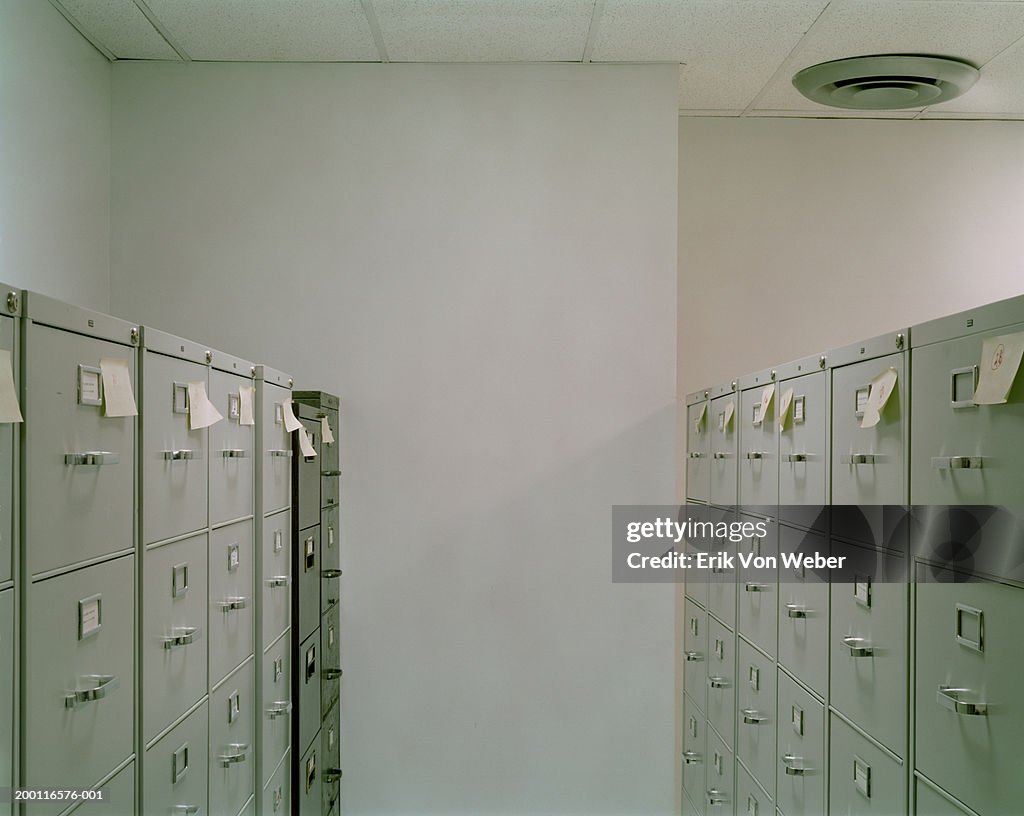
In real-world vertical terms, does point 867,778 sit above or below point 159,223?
below

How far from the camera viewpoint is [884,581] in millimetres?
1812

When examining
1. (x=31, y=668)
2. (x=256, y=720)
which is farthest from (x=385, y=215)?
(x=31, y=668)

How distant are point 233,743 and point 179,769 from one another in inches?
15.3

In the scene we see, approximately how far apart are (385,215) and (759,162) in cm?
154

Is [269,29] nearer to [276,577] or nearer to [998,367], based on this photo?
[276,577]

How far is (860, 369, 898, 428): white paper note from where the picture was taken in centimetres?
174

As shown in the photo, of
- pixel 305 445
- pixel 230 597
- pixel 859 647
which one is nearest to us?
pixel 859 647

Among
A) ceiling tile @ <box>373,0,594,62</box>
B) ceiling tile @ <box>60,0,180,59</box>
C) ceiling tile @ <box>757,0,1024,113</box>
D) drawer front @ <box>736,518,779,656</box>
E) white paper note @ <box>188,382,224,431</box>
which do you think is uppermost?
ceiling tile @ <box>373,0,594,62</box>

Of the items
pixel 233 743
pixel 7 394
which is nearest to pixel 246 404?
pixel 233 743

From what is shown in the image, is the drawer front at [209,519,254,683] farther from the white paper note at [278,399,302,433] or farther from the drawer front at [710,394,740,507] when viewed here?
the drawer front at [710,394,740,507]

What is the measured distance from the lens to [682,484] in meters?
3.96

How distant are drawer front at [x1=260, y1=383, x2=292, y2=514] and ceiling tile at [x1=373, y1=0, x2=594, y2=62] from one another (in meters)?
1.27

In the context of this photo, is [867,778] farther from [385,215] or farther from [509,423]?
[385,215]

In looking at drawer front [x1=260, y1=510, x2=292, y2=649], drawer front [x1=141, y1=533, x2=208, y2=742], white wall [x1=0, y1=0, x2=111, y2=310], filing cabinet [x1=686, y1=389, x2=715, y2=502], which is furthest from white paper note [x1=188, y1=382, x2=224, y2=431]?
filing cabinet [x1=686, y1=389, x2=715, y2=502]
